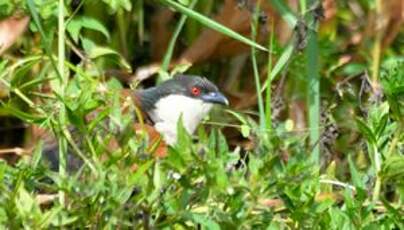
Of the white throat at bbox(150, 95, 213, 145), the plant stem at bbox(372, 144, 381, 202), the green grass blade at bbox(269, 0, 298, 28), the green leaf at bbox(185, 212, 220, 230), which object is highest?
the green grass blade at bbox(269, 0, 298, 28)

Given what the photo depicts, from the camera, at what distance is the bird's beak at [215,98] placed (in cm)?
484

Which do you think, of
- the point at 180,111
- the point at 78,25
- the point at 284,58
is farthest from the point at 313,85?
the point at 180,111

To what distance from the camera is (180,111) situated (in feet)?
16.0

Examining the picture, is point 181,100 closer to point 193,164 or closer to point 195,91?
point 195,91

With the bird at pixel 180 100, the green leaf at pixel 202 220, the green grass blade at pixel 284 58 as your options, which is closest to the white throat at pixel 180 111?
the bird at pixel 180 100

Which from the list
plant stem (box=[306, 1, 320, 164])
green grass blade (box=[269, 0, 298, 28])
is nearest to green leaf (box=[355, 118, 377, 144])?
plant stem (box=[306, 1, 320, 164])

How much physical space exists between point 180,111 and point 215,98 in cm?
13

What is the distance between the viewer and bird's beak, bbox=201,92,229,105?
190 inches

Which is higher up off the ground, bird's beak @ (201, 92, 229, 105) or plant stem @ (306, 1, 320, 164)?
plant stem @ (306, 1, 320, 164)

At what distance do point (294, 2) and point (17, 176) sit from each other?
1.95 metres

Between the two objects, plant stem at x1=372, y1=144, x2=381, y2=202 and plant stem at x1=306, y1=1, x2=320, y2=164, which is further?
plant stem at x1=306, y1=1, x2=320, y2=164

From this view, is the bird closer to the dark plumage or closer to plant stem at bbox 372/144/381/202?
the dark plumage

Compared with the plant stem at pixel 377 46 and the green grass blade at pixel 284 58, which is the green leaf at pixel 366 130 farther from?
the plant stem at pixel 377 46

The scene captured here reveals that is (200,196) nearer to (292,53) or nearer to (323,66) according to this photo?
(292,53)
